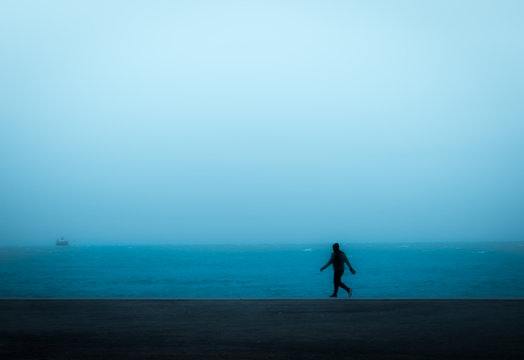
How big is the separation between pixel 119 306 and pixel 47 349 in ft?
14.1

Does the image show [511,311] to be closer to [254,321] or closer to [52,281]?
[254,321]

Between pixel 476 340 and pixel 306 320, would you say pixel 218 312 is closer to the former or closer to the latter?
pixel 306 320

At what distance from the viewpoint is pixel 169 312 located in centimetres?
1088

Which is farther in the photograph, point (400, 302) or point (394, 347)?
point (400, 302)

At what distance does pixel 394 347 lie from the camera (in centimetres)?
760

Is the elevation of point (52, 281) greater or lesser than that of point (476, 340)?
lesser

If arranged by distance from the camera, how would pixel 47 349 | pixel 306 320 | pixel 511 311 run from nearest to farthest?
pixel 47 349
pixel 306 320
pixel 511 311

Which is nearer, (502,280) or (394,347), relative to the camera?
(394,347)

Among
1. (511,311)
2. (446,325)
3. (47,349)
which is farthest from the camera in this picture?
(511,311)

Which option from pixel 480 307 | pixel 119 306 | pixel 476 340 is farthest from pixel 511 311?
pixel 119 306

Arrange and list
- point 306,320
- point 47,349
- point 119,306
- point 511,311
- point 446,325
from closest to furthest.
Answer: point 47,349, point 446,325, point 306,320, point 511,311, point 119,306

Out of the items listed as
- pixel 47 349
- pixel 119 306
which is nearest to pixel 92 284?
pixel 119 306

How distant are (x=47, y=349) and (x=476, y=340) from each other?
610 cm

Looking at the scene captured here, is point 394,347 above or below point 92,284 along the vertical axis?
above
